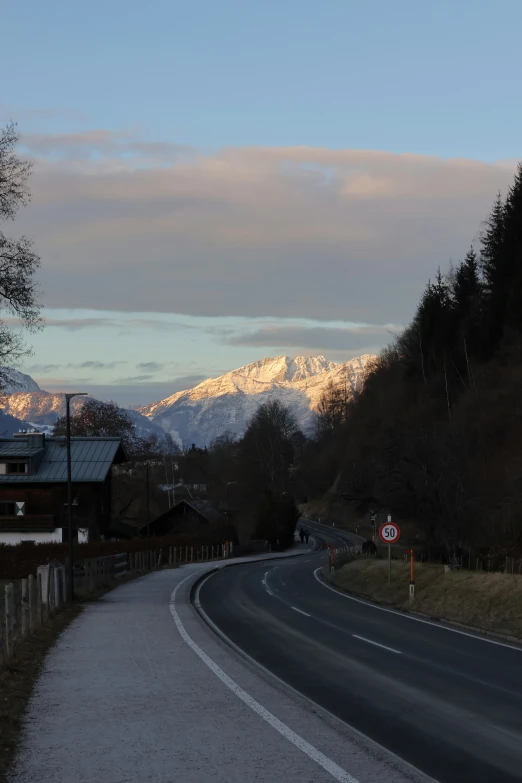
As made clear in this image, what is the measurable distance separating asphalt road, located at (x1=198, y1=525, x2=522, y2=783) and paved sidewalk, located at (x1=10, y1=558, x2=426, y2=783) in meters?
0.75

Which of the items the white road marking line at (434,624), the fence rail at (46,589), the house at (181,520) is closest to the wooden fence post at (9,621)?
the fence rail at (46,589)

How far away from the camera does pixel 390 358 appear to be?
132625mm

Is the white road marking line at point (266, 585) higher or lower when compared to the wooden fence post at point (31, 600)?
lower

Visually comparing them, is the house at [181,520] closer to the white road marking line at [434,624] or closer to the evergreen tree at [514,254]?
the evergreen tree at [514,254]

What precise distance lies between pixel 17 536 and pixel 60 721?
2639 inches

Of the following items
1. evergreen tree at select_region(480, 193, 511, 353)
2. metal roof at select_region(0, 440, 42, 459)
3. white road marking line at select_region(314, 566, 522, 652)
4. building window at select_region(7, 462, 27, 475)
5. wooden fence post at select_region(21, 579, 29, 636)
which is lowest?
white road marking line at select_region(314, 566, 522, 652)

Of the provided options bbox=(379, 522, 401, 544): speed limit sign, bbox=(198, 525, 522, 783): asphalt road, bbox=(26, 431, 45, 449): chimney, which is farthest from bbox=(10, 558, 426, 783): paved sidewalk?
bbox=(26, 431, 45, 449): chimney

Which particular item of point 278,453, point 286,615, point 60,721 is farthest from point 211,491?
point 60,721

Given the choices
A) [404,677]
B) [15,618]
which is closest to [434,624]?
[404,677]

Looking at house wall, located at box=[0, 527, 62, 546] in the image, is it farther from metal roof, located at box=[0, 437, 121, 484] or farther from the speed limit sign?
the speed limit sign

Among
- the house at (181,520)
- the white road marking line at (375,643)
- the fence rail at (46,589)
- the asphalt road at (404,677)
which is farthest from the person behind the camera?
the house at (181,520)

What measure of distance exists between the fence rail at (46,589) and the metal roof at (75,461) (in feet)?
44.6

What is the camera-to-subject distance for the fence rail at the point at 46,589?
1677cm

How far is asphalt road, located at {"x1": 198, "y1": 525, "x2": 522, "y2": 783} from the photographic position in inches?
398
